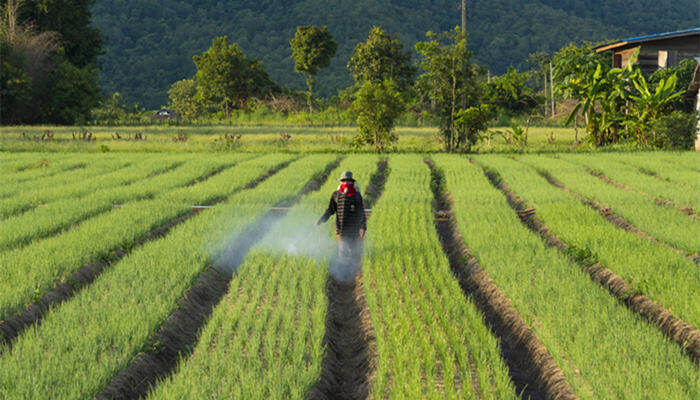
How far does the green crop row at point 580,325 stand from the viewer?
4586 millimetres

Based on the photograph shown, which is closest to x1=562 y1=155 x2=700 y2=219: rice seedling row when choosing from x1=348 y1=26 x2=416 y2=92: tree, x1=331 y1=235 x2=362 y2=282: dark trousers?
x1=331 y1=235 x2=362 y2=282: dark trousers

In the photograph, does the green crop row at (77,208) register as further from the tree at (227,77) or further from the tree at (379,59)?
the tree at (227,77)

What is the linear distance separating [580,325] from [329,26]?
101606 mm

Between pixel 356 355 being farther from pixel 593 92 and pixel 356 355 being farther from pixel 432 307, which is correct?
pixel 593 92

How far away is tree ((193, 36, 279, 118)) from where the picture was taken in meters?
54.3

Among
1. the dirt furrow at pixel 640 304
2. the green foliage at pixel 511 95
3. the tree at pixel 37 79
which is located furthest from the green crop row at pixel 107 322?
the green foliage at pixel 511 95

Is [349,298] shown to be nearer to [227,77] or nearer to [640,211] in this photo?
[640,211]

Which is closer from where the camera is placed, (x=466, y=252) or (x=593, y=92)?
(x=466, y=252)

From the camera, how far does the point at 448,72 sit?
78.3 feet

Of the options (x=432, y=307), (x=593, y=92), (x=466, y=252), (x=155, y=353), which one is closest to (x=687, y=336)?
(x=432, y=307)

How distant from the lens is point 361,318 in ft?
22.5

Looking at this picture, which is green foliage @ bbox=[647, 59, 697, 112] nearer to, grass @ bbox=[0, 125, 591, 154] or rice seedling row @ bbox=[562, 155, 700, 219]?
grass @ bbox=[0, 125, 591, 154]

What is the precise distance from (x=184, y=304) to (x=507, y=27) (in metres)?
115

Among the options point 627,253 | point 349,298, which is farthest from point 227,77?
point 627,253
